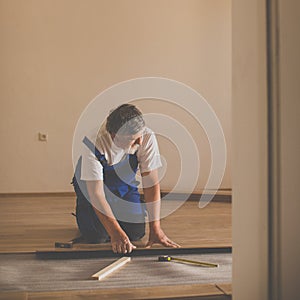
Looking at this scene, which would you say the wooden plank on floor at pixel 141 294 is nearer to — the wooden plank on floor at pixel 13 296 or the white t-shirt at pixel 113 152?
the wooden plank on floor at pixel 13 296

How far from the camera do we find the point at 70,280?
180 cm

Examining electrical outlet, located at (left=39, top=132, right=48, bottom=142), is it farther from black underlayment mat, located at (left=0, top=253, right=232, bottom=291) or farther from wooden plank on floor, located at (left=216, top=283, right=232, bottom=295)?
wooden plank on floor, located at (left=216, top=283, right=232, bottom=295)

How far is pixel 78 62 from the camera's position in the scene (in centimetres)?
541

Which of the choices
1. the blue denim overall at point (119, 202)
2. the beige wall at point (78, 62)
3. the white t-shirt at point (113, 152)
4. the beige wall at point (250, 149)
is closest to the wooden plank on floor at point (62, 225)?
the blue denim overall at point (119, 202)

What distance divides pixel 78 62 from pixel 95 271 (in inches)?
149

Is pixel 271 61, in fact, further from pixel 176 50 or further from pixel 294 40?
pixel 176 50

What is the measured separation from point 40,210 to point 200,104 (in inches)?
90.6

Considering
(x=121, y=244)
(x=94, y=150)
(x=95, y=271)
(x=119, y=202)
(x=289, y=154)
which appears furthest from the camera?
(x=119, y=202)

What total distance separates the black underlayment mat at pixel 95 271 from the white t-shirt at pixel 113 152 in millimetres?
434

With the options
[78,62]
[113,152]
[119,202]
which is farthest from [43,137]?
[113,152]

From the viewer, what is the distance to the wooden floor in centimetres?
145

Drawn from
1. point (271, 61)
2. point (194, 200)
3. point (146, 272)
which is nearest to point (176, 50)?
point (194, 200)

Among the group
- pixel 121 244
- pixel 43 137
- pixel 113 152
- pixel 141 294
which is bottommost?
pixel 43 137

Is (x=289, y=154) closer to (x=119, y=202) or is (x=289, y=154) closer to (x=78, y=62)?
(x=119, y=202)
